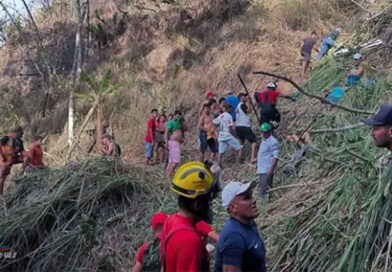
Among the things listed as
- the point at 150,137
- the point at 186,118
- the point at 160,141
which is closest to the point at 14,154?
the point at 150,137

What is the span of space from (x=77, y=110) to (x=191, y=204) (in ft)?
54.8

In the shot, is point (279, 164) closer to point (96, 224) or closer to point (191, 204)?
point (96, 224)

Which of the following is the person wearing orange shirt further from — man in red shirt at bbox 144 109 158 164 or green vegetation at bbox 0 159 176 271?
man in red shirt at bbox 144 109 158 164

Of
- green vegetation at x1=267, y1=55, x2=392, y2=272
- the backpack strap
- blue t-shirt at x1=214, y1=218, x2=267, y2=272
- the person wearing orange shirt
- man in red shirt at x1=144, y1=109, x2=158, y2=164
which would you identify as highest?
the backpack strap

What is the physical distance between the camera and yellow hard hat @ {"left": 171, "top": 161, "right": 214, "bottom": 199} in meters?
3.10

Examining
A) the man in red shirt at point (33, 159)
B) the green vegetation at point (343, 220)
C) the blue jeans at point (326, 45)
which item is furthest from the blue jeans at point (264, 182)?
the blue jeans at point (326, 45)

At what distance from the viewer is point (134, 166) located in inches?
358

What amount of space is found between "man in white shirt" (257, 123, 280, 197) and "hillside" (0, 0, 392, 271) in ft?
1.14

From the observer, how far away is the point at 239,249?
10.2ft

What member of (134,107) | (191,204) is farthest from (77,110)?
(191,204)

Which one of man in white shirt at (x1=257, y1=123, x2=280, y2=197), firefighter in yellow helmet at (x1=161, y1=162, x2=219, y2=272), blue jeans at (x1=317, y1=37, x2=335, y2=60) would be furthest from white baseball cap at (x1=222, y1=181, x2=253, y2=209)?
blue jeans at (x1=317, y1=37, x2=335, y2=60)

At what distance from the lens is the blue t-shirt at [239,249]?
3.11m

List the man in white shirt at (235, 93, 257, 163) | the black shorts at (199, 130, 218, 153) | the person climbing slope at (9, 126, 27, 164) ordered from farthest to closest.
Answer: the black shorts at (199, 130, 218, 153) < the person climbing slope at (9, 126, 27, 164) < the man in white shirt at (235, 93, 257, 163)

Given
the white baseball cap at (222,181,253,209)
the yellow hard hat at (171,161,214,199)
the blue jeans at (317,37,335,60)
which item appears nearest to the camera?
the yellow hard hat at (171,161,214,199)
